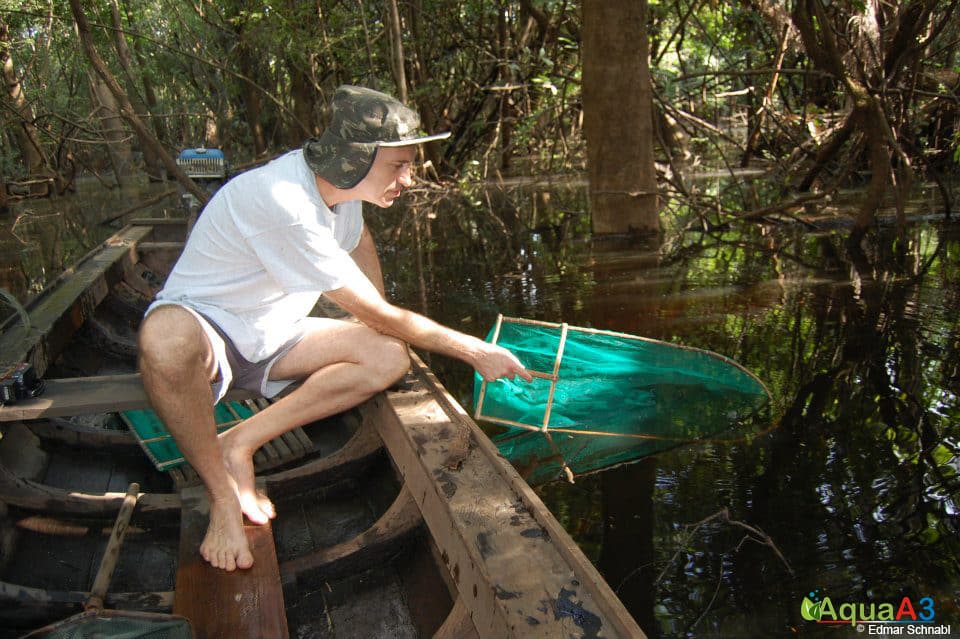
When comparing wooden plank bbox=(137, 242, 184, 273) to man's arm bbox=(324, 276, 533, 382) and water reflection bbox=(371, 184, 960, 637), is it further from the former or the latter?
man's arm bbox=(324, 276, 533, 382)

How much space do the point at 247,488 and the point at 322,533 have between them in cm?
29

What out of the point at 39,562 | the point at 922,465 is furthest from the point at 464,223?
the point at 39,562

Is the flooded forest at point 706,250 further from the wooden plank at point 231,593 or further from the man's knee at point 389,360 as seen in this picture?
the wooden plank at point 231,593

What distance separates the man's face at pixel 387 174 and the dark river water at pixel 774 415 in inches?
49.0

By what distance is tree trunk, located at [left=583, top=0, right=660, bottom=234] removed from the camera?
636 centimetres

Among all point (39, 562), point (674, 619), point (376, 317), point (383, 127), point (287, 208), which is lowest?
point (674, 619)

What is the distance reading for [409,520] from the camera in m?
2.26

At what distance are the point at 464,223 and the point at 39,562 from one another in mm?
7689

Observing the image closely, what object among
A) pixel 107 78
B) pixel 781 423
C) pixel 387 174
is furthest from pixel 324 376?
pixel 107 78

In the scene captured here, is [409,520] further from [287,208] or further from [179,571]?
[287,208]

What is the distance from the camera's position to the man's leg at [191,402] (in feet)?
6.94

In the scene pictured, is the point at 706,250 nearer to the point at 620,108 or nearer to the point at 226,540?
the point at 620,108

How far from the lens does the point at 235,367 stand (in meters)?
2.49

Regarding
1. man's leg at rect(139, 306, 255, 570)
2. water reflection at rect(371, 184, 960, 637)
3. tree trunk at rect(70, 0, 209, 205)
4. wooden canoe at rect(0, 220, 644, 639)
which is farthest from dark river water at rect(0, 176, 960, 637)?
tree trunk at rect(70, 0, 209, 205)
